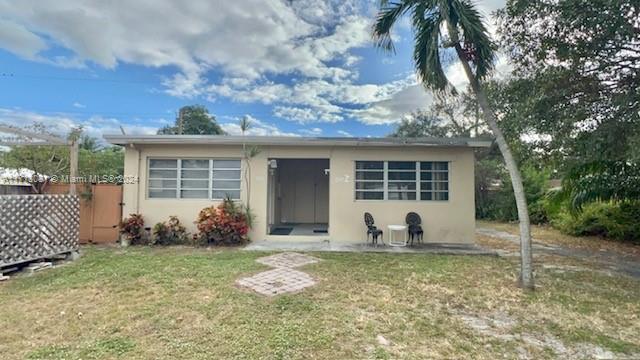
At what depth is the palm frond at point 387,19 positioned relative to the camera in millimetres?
6049

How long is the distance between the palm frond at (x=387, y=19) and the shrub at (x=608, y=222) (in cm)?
874

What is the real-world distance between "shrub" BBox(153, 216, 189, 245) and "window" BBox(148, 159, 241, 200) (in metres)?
0.87

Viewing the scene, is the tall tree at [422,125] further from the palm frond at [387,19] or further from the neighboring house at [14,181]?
the neighboring house at [14,181]

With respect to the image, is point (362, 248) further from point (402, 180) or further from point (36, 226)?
point (36, 226)

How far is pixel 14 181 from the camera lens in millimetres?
11055

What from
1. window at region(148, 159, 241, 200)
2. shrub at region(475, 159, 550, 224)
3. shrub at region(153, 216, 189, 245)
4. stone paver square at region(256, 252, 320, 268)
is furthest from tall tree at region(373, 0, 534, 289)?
shrub at region(475, 159, 550, 224)

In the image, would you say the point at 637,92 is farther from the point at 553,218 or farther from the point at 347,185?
the point at 553,218

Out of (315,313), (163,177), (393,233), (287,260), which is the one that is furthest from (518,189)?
(163,177)

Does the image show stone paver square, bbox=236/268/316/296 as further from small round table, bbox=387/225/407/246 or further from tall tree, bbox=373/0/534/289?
tall tree, bbox=373/0/534/289

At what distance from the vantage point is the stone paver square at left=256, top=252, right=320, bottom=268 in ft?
22.6

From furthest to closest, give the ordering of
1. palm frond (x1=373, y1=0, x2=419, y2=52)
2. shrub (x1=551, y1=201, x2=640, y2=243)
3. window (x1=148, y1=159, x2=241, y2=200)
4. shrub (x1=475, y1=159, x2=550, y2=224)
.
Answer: shrub (x1=475, y1=159, x2=550, y2=224) → shrub (x1=551, y1=201, x2=640, y2=243) → window (x1=148, y1=159, x2=241, y2=200) → palm frond (x1=373, y1=0, x2=419, y2=52)

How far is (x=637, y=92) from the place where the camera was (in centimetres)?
534

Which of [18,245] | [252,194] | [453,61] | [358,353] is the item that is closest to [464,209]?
[453,61]

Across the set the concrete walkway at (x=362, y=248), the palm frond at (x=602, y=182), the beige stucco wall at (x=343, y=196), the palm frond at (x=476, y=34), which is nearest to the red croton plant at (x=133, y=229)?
the beige stucco wall at (x=343, y=196)
